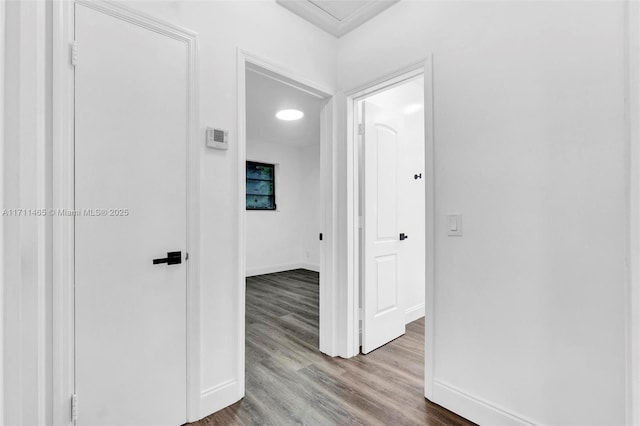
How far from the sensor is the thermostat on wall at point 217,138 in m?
1.79

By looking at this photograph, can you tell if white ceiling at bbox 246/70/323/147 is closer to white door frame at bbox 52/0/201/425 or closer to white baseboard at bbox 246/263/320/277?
white door frame at bbox 52/0/201/425

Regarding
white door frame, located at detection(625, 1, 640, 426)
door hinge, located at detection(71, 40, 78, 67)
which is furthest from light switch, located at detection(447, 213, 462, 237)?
door hinge, located at detection(71, 40, 78, 67)

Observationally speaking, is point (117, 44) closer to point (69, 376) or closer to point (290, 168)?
point (69, 376)

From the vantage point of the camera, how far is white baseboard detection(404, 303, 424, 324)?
10.7 ft

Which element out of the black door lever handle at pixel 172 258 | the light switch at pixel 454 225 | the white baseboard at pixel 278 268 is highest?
the light switch at pixel 454 225

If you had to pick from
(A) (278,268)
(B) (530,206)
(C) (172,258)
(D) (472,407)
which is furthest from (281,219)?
(B) (530,206)

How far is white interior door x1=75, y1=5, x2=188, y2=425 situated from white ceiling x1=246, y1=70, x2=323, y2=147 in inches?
41.9

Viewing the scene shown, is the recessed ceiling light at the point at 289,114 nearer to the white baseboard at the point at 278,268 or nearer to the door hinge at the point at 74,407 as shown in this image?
the white baseboard at the point at 278,268

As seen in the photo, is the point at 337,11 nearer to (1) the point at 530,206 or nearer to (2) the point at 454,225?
(2) the point at 454,225

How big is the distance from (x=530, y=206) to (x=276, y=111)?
11.4 feet

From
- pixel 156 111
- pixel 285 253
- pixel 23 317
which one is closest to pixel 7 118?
pixel 23 317

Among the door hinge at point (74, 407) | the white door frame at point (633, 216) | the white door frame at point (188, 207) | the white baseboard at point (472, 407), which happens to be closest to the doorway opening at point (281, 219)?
the white door frame at point (188, 207)

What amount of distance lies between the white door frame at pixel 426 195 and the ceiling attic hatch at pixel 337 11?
0.52 m

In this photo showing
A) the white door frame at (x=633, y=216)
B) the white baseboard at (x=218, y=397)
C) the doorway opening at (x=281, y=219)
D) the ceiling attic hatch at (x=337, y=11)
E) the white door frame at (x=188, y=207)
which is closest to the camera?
the white door frame at (x=633, y=216)
